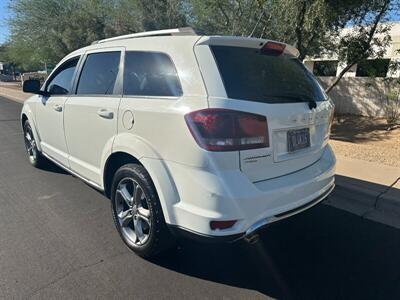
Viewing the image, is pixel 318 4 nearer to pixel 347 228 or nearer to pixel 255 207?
pixel 347 228

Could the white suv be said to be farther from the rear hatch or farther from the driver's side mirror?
the driver's side mirror

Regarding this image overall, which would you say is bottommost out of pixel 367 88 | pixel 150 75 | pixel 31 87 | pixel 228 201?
pixel 367 88

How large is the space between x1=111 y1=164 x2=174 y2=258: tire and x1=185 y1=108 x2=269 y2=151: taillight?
660mm

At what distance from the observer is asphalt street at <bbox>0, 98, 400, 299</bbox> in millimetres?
2439

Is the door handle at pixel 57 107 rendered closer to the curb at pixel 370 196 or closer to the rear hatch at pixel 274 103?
the rear hatch at pixel 274 103

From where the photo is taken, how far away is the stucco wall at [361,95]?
1200cm

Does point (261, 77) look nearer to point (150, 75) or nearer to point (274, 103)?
point (274, 103)

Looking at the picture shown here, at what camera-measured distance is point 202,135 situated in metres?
2.15

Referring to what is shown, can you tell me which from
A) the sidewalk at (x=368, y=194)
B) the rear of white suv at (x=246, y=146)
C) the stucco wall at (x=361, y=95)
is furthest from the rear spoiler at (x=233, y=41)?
the stucco wall at (x=361, y=95)

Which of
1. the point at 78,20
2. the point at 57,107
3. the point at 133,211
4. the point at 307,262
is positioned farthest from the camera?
the point at 78,20

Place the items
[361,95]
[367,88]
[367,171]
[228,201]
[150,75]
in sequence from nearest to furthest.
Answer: [228,201] < [150,75] < [367,171] < [367,88] < [361,95]

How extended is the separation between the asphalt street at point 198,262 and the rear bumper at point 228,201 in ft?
0.82

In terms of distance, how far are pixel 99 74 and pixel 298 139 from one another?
83.3 inches

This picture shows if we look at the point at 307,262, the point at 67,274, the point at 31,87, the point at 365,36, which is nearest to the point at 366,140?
the point at 365,36
